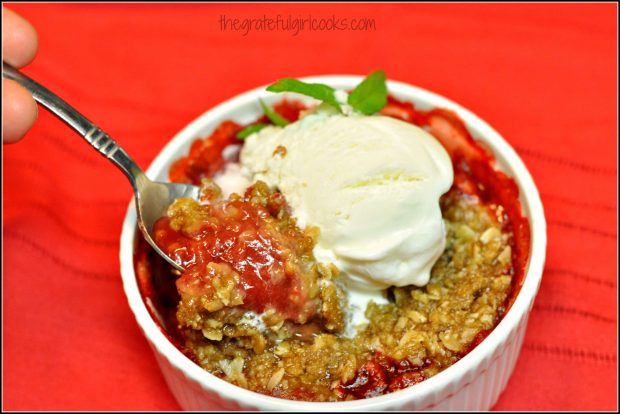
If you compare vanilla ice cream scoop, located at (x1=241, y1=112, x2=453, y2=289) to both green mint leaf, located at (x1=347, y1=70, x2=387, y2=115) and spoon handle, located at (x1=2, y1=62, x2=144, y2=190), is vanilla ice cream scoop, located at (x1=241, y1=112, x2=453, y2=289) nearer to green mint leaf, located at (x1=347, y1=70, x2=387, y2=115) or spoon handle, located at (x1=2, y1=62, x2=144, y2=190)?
green mint leaf, located at (x1=347, y1=70, x2=387, y2=115)

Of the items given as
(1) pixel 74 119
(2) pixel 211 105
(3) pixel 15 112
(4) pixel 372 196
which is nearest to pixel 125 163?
(1) pixel 74 119

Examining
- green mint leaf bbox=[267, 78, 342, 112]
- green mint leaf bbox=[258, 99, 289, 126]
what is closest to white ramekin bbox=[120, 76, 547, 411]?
green mint leaf bbox=[258, 99, 289, 126]

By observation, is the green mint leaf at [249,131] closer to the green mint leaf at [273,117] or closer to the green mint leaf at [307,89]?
the green mint leaf at [273,117]

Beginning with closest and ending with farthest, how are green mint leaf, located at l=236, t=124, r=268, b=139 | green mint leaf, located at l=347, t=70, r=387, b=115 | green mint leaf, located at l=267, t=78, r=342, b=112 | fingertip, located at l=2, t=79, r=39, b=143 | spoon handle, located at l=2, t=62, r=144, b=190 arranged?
fingertip, located at l=2, t=79, r=39, b=143 → spoon handle, located at l=2, t=62, r=144, b=190 → green mint leaf, located at l=267, t=78, r=342, b=112 → green mint leaf, located at l=347, t=70, r=387, b=115 → green mint leaf, located at l=236, t=124, r=268, b=139

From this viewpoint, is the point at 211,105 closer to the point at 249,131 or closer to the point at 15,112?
the point at 249,131

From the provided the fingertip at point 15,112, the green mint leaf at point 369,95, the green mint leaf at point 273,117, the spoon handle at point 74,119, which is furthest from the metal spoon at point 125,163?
the green mint leaf at point 369,95
